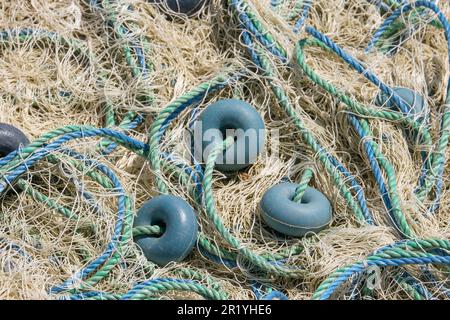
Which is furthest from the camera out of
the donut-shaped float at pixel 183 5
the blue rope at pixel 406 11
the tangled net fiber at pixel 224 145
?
the donut-shaped float at pixel 183 5

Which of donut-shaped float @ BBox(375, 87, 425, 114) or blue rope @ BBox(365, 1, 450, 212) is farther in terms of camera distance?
blue rope @ BBox(365, 1, 450, 212)

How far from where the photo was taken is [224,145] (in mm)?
2504

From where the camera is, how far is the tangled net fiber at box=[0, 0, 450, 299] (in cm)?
233

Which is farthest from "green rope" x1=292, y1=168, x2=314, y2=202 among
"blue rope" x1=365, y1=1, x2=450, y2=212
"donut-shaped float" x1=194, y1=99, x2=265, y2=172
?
"blue rope" x1=365, y1=1, x2=450, y2=212

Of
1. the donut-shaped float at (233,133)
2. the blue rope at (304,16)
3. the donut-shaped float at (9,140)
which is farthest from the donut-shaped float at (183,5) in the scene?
the donut-shaped float at (9,140)

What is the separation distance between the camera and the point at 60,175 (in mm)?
2502

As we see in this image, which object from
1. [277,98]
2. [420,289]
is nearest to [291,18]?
[277,98]

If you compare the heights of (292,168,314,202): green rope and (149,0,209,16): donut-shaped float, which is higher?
(149,0,209,16): donut-shaped float

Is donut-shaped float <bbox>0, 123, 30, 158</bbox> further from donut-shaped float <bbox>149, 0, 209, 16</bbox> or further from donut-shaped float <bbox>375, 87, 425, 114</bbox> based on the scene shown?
donut-shaped float <bbox>375, 87, 425, 114</bbox>

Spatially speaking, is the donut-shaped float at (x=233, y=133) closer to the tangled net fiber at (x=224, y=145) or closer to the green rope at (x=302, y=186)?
the tangled net fiber at (x=224, y=145)

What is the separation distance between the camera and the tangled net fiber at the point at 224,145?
7.64 feet

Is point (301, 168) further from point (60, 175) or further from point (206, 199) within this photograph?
point (60, 175)

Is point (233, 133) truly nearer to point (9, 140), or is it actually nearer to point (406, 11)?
point (9, 140)

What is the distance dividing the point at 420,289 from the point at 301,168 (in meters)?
0.61
